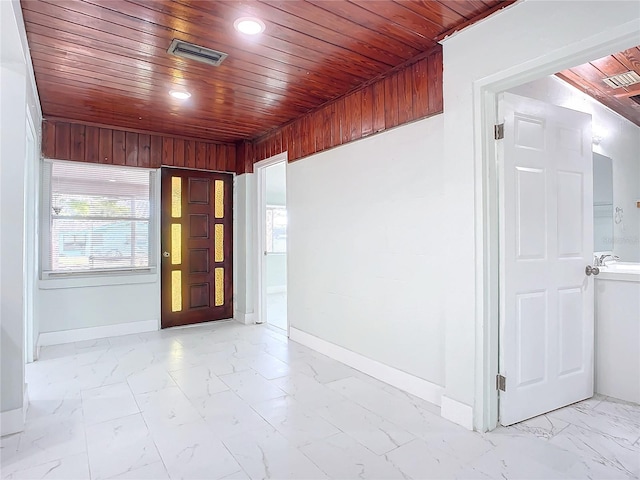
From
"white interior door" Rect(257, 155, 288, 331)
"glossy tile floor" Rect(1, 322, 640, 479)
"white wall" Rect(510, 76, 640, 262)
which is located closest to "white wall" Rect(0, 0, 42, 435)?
"glossy tile floor" Rect(1, 322, 640, 479)

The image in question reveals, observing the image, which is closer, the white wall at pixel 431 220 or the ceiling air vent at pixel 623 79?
the white wall at pixel 431 220

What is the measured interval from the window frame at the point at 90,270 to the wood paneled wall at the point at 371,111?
175cm

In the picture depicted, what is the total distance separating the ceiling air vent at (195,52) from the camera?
98.0 inches

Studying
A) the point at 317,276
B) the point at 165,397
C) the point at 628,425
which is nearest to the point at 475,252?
the point at 628,425

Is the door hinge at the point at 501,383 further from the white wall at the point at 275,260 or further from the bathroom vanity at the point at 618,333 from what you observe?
the white wall at the point at 275,260

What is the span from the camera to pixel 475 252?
2.21 metres

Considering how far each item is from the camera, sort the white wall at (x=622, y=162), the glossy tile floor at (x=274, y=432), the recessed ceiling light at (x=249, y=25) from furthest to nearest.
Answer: the white wall at (x=622, y=162), the recessed ceiling light at (x=249, y=25), the glossy tile floor at (x=274, y=432)

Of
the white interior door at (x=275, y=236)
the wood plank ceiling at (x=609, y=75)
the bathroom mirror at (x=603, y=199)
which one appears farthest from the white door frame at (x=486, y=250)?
the white interior door at (x=275, y=236)

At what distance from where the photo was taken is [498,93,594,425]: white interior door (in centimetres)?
226

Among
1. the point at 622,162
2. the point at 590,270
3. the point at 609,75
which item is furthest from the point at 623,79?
the point at 590,270

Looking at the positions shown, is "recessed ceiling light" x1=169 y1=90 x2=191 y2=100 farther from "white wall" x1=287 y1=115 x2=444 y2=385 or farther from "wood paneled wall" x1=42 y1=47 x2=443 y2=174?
"white wall" x1=287 y1=115 x2=444 y2=385

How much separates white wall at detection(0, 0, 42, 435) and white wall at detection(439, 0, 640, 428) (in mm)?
2591

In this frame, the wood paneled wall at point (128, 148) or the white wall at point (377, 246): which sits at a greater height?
the wood paneled wall at point (128, 148)

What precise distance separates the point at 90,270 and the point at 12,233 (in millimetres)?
2230
